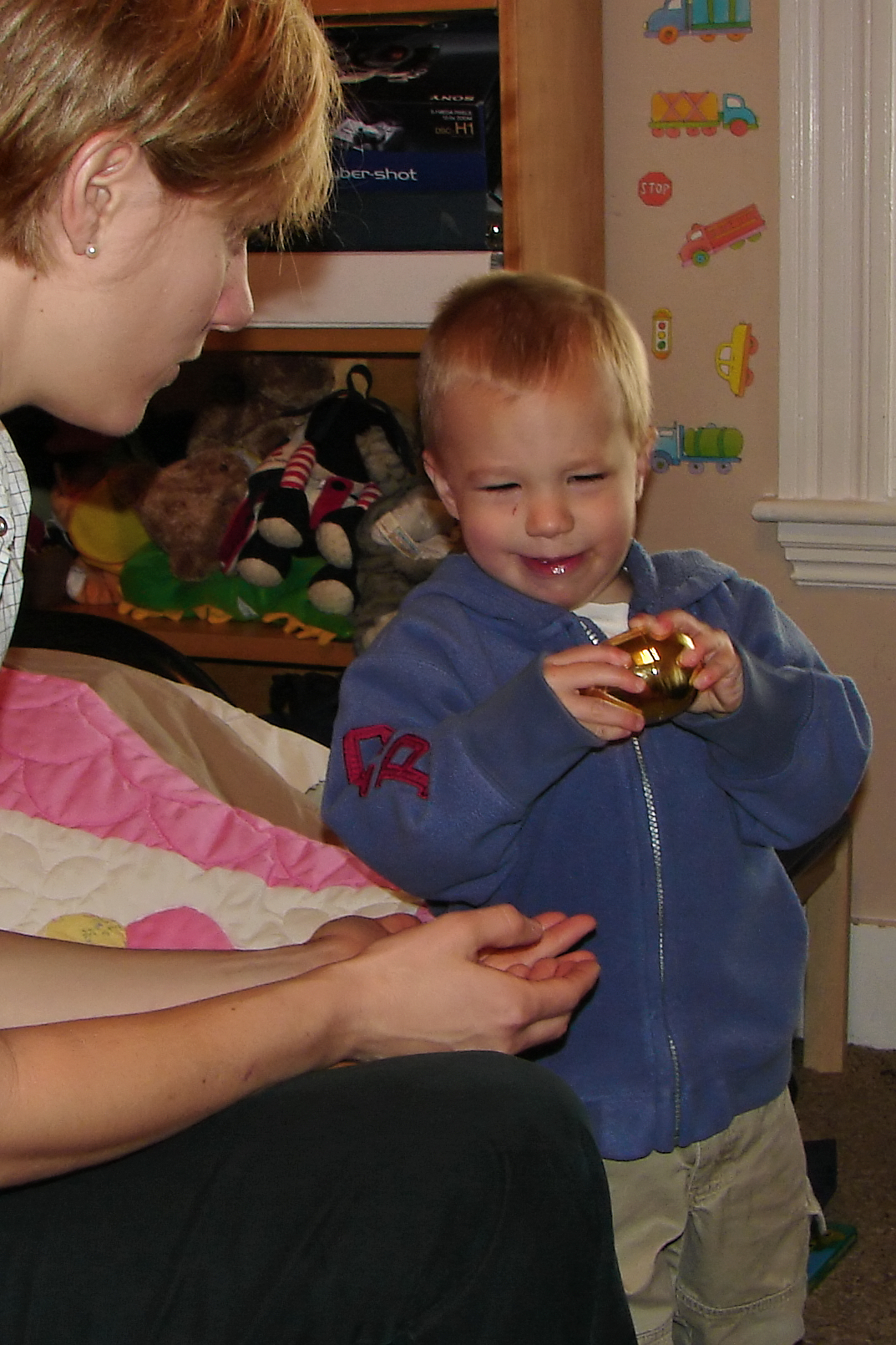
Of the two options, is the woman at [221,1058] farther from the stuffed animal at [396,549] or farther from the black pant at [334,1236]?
the stuffed animal at [396,549]

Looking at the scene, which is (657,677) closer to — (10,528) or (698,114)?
(10,528)

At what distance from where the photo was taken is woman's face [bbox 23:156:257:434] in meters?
0.94

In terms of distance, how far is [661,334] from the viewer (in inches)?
71.2

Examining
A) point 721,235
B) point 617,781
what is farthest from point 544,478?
point 721,235

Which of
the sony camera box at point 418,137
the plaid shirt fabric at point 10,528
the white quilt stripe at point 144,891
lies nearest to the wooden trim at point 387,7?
the sony camera box at point 418,137

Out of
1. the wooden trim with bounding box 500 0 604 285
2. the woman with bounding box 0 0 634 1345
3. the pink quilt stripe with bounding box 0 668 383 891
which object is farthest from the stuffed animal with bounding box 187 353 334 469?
the woman with bounding box 0 0 634 1345

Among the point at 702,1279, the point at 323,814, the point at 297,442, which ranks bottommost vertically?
the point at 702,1279

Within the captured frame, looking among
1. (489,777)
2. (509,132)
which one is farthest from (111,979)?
(509,132)

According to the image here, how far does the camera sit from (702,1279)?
46.3 inches

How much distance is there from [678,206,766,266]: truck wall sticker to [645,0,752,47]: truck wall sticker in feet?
0.66

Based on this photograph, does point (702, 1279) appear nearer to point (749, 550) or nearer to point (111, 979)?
point (111, 979)

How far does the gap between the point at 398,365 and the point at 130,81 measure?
1160 mm

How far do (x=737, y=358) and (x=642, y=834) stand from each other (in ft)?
2.92

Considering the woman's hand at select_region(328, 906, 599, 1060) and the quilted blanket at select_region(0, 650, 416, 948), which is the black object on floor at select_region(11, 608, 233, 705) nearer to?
the quilted blanket at select_region(0, 650, 416, 948)
